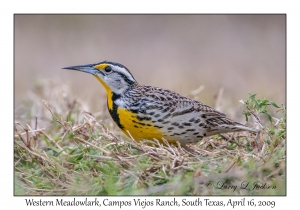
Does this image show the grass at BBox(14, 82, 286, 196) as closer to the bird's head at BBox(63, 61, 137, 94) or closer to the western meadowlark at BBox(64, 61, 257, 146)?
the western meadowlark at BBox(64, 61, 257, 146)

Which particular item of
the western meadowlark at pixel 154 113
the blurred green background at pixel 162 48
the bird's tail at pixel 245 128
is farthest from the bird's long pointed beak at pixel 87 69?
the blurred green background at pixel 162 48

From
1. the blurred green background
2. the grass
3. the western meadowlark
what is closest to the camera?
the grass

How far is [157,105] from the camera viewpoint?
Result: 3.85m

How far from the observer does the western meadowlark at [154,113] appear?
12.4 ft

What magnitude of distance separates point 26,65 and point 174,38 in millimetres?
2755

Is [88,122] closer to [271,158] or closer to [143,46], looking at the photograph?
[271,158]

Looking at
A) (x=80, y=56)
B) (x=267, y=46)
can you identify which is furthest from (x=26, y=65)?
(x=267, y=46)

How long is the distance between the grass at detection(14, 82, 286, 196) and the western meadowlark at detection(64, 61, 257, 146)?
4.3 inches

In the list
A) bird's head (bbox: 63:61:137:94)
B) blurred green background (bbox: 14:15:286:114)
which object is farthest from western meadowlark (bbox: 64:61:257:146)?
blurred green background (bbox: 14:15:286:114)

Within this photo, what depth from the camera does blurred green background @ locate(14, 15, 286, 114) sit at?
7.85 metres

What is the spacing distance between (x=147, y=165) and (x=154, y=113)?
65cm

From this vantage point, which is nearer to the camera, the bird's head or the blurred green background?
the bird's head

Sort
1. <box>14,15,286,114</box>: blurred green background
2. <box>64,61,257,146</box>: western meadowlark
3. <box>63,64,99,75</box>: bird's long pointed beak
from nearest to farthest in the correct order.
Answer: <box>64,61,257,146</box>: western meadowlark
<box>63,64,99,75</box>: bird's long pointed beak
<box>14,15,286,114</box>: blurred green background

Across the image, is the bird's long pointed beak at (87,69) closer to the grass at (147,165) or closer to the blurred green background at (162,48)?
the grass at (147,165)
